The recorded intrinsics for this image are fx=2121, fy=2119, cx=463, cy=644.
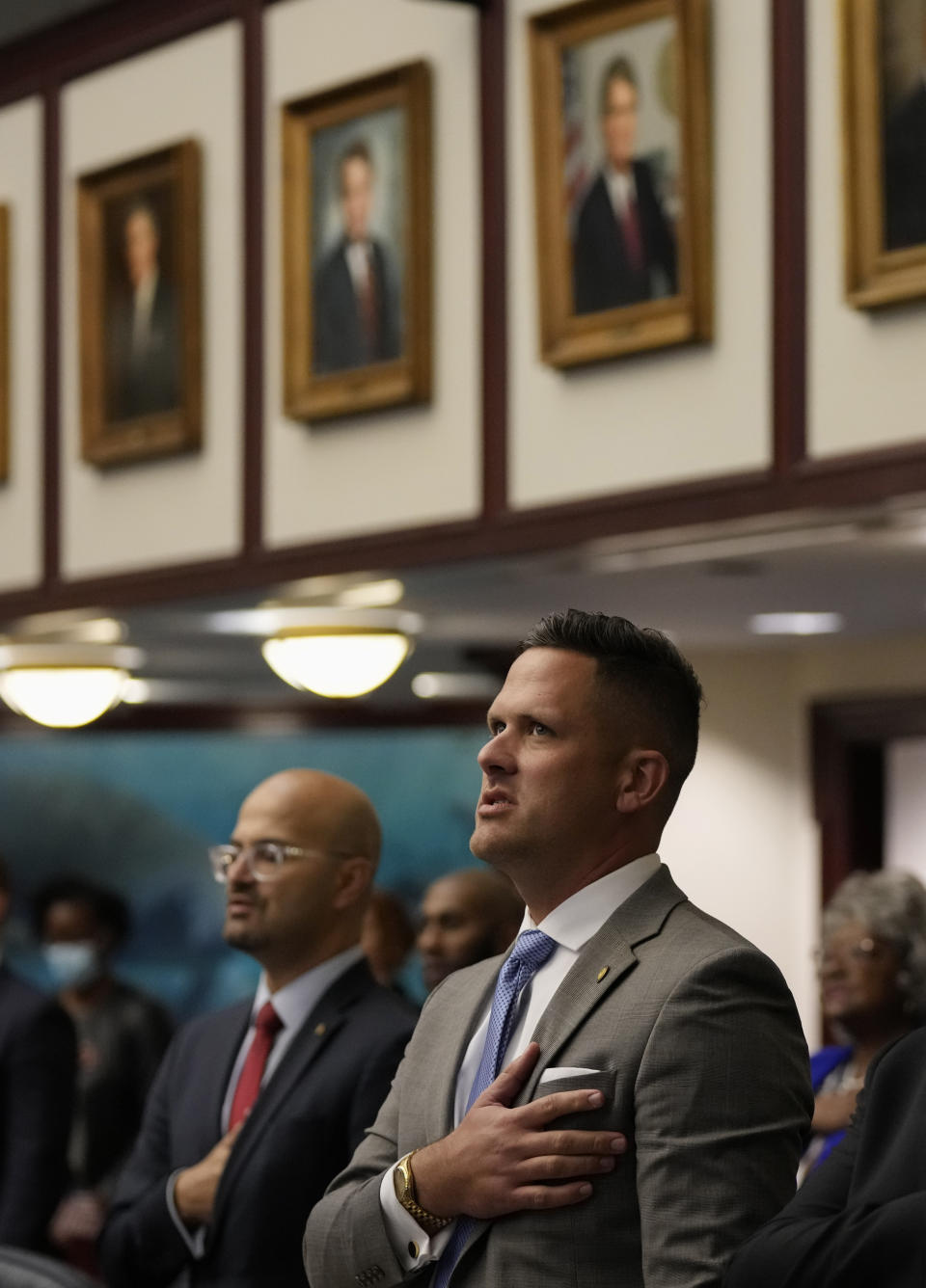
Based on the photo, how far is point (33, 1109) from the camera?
4664mm

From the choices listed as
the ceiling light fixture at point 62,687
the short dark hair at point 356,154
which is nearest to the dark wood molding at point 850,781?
the ceiling light fixture at point 62,687

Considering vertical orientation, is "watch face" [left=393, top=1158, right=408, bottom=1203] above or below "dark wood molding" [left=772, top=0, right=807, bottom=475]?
below

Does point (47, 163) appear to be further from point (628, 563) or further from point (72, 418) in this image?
point (628, 563)

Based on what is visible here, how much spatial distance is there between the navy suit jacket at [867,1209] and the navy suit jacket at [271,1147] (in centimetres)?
134

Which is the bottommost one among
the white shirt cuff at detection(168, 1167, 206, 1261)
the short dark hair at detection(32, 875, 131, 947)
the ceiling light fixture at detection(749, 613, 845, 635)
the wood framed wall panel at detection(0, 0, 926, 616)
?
the short dark hair at detection(32, 875, 131, 947)

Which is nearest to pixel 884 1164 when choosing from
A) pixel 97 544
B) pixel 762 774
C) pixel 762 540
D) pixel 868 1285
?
pixel 868 1285

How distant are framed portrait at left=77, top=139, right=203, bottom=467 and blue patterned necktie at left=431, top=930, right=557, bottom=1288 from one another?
188 inches

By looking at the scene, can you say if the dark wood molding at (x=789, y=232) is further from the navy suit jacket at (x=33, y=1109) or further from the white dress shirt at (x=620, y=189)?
the navy suit jacket at (x=33, y=1109)

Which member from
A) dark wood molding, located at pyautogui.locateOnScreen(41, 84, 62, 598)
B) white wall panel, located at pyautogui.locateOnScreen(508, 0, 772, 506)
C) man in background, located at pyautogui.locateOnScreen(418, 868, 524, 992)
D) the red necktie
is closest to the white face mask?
dark wood molding, located at pyautogui.locateOnScreen(41, 84, 62, 598)

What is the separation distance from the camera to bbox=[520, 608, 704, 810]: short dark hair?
2.53 m

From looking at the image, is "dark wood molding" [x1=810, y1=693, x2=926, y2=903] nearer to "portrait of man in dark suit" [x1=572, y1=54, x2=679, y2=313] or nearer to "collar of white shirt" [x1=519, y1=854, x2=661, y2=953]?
"portrait of man in dark suit" [x1=572, y1=54, x2=679, y2=313]

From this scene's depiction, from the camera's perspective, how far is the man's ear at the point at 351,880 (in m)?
3.77

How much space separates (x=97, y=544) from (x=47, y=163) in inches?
56.5

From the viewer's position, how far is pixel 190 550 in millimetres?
7207
